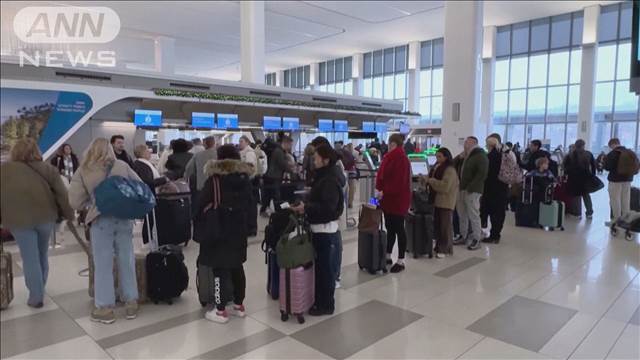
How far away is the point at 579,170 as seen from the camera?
25.4 feet

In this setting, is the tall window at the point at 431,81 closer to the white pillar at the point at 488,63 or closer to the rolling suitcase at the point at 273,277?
the white pillar at the point at 488,63

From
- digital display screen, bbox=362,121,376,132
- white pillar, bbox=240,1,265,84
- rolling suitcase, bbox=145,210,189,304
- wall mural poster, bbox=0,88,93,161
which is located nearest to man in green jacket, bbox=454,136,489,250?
rolling suitcase, bbox=145,210,189,304

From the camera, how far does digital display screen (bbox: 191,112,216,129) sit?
12602mm

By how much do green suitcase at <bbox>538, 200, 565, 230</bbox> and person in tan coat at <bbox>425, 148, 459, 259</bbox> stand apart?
262 cm

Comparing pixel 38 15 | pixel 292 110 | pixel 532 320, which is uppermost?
pixel 38 15

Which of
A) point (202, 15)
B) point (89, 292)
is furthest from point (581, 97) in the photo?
point (89, 292)

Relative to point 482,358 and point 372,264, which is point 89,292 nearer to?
point 372,264

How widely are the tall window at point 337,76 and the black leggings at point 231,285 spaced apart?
2457cm

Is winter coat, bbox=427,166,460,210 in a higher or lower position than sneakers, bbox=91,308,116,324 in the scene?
higher

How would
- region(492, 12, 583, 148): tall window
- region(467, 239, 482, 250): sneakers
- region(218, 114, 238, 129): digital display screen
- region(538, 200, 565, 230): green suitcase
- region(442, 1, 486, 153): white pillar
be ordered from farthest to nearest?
1. region(492, 12, 583, 148): tall window
2. region(218, 114, 238, 129): digital display screen
3. region(442, 1, 486, 153): white pillar
4. region(538, 200, 565, 230): green suitcase
5. region(467, 239, 482, 250): sneakers

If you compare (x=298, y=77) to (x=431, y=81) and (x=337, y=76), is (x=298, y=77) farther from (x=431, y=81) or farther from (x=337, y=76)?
(x=431, y=81)

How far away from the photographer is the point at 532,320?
3455 mm

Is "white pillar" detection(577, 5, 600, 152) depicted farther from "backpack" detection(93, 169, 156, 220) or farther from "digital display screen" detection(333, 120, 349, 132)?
"backpack" detection(93, 169, 156, 220)

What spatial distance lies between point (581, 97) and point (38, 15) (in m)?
22.2
